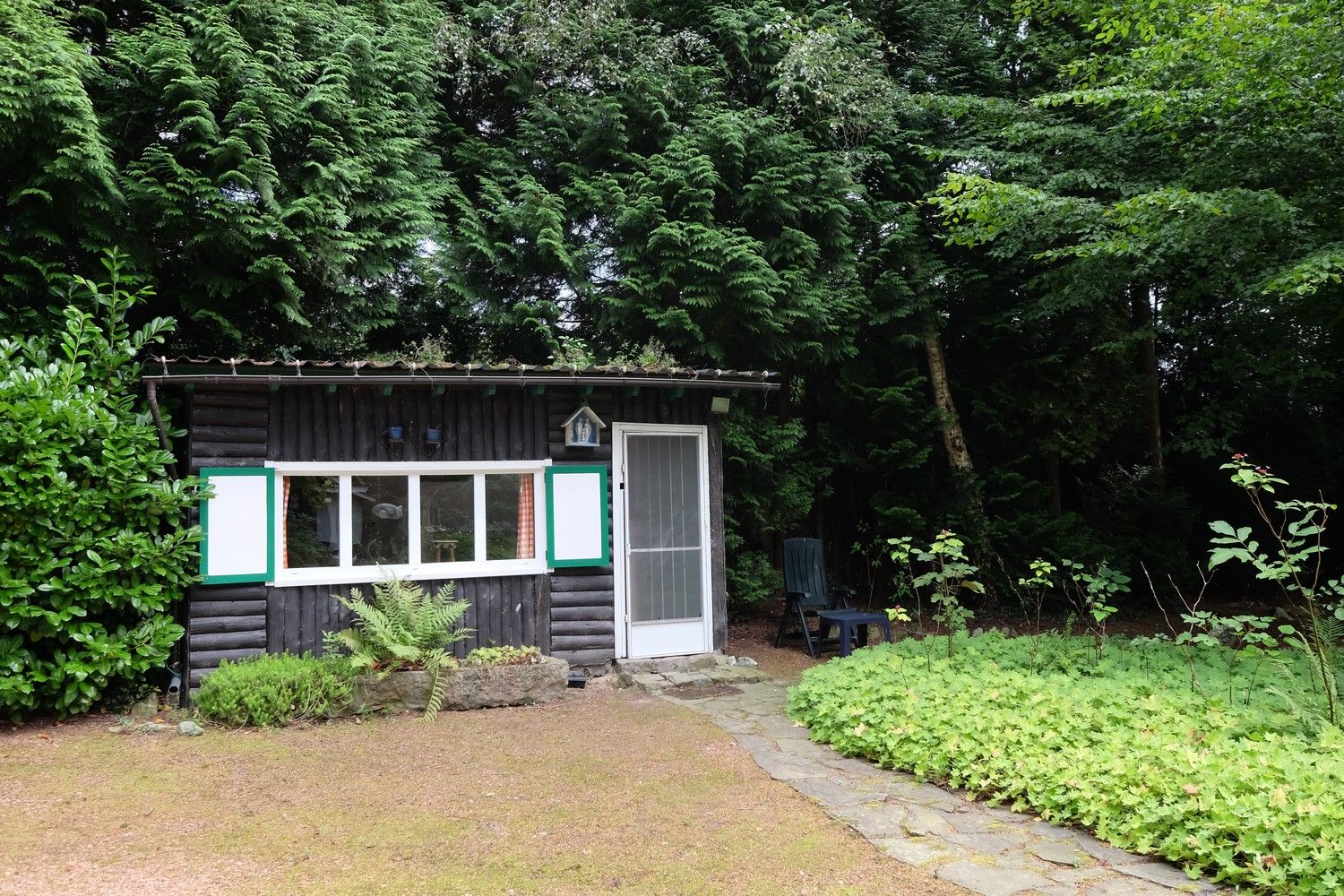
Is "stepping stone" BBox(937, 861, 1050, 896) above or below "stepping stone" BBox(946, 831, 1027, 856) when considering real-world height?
below

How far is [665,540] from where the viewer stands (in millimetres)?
7930

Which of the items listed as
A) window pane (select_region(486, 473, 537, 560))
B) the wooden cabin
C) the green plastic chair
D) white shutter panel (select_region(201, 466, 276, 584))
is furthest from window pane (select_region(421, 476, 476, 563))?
the green plastic chair

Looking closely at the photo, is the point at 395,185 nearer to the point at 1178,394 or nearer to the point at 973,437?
the point at 973,437

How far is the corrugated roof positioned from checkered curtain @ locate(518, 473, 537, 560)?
100 cm

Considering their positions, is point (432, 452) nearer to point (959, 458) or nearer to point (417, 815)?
point (417, 815)

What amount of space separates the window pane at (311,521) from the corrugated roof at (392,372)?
939 millimetres

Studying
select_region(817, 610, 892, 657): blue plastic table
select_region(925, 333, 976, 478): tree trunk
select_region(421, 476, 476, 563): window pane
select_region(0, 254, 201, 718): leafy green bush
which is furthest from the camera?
select_region(925, 333, 976, 478): tree trunk

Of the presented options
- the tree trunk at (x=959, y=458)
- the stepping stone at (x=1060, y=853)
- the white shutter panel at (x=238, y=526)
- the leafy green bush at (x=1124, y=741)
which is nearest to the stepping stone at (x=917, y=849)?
the stepping stone at (x=1060, y=853)

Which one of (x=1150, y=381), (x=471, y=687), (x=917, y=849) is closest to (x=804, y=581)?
(x=471, y=687)

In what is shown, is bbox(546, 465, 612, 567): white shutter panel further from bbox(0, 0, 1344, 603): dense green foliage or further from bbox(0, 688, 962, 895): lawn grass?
bbox(0, 0, 1344, 603): dense green foliage

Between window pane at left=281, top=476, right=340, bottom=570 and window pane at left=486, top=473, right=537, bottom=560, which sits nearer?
window pane at left=281, top=476, right=340, bottom=570

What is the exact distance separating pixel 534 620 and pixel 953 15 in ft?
33.3

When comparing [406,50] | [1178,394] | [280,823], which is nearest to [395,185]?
[406,50]

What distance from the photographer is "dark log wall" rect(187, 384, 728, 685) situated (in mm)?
6504
